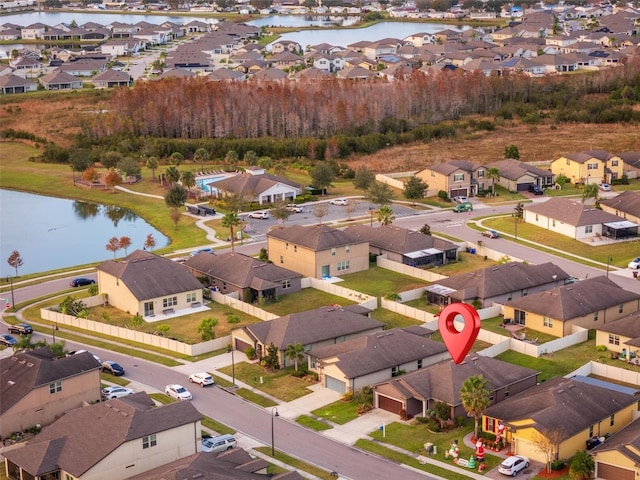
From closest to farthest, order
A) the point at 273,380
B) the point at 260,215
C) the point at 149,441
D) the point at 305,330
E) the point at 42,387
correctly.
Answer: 1. the point at 149,441
2. the point at 42,387
3. the point at 273,380
4. the point at 305,330
5. the point at 260,215

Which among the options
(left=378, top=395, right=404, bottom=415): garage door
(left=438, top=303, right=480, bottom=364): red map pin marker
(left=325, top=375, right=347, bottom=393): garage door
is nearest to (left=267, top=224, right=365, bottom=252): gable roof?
(left=325, top=375, right=347, bottom=393): garage door

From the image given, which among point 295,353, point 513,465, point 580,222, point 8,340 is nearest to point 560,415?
point 513,465

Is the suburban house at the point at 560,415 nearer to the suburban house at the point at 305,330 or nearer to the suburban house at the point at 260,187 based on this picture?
the suburban house at the point at 305,330

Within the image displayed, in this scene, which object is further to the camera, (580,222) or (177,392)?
(580,222)

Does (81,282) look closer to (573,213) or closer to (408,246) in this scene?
(408,246)

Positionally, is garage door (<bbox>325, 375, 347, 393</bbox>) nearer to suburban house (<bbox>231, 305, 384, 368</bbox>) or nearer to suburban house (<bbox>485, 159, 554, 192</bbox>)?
suburban house (<bbox>231, 305, 384, 368</bbox>)

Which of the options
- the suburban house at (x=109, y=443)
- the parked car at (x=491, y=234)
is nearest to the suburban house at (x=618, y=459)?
the suburban house at (x=109, y=443)
